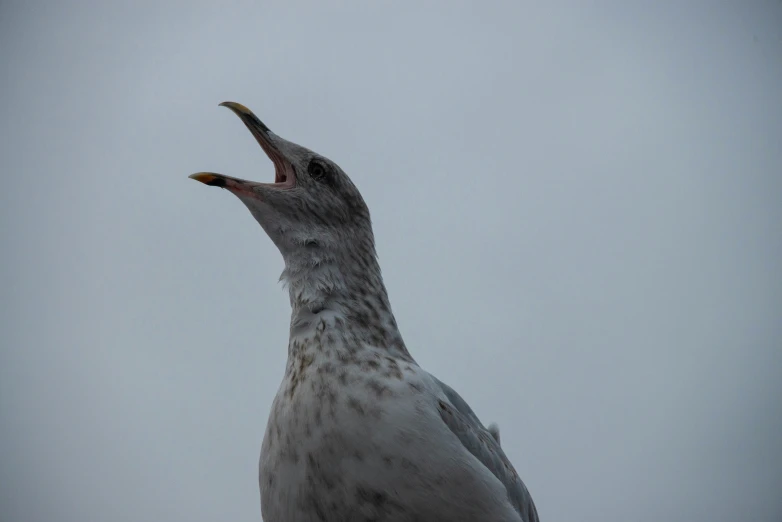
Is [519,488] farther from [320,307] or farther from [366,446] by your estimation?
[320,307]

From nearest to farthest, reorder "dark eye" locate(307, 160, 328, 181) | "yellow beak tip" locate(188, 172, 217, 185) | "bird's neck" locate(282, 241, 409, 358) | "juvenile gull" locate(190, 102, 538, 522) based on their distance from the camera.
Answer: "juvenile gull" locate(190, 102, 538, 522) → "bird's neck" locate(282, 241, 409, 358) → "yellow beak tip" locate(188, 172, 217, 185) → "dark eye" locate(307, 160, 328, 181)

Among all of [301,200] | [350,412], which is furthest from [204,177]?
[350,412]

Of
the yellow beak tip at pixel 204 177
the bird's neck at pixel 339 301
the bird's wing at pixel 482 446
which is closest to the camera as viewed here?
the bird's wing at pixel 482 446

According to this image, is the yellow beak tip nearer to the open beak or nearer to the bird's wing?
the open beak

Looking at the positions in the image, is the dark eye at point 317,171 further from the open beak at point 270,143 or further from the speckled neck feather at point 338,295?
the speckled neck feather at point 338,295

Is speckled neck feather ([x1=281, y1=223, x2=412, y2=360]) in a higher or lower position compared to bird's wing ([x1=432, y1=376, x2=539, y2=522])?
higher

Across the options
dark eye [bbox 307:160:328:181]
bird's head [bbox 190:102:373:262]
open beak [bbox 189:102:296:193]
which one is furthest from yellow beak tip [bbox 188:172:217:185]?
dark eye [bbox 307:160:328:181]

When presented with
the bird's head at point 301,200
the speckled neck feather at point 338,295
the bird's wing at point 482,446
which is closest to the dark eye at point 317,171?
the bird's head at point 301,200

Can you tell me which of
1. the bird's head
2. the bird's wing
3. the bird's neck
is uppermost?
the bird's head
